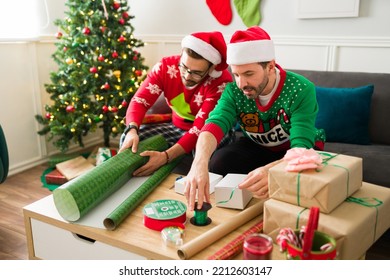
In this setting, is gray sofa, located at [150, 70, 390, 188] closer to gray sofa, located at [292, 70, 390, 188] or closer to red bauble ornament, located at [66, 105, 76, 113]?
gray sofa, located at [292, 70, 390, 188]

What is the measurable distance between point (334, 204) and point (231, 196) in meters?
0.38

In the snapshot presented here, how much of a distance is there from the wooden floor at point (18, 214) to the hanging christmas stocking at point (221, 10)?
1.84 meters

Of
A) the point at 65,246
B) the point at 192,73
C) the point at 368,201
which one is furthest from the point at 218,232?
the point at 192,73

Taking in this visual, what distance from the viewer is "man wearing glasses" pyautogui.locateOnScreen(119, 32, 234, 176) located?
6.20 ft

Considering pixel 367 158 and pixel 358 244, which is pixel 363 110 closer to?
pixel 367 158

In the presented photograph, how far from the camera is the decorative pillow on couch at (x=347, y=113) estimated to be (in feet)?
7.66

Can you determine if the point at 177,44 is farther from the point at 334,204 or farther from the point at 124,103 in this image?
the point at 334,204

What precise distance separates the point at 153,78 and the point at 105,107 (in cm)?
89

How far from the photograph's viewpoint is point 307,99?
1.66m

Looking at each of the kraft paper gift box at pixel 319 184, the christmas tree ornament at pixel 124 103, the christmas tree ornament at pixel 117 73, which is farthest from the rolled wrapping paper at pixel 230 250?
the christmas tree ornament at pixel 117 73

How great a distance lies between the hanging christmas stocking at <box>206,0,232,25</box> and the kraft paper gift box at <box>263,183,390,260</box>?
215 centimetres

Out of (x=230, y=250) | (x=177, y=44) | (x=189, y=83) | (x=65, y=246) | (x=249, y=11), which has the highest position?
(x=249, y=11)

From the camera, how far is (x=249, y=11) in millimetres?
2979
